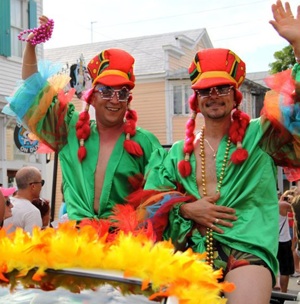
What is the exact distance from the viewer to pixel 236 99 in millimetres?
3863

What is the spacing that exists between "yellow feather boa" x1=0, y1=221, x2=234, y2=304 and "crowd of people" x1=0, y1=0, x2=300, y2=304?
496 mm

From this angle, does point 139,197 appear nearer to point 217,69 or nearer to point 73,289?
point 217,69

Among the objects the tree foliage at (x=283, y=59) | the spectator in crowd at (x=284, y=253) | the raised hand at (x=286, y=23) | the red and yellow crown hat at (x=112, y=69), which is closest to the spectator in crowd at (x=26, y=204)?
the red and yellow crown hat at (x=112, y=69)

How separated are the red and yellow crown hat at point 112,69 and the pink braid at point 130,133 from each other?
215 mm

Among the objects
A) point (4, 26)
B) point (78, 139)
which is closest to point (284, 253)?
point (78, 139)

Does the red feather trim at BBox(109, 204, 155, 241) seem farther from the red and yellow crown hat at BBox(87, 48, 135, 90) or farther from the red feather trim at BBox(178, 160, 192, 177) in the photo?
the red and yellow crown hat at BBox(87, 48, 135, 90)

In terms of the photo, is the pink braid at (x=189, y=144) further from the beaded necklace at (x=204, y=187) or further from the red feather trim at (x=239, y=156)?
the red feather trim at (x=239, y=156)

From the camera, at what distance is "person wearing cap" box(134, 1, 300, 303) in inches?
140

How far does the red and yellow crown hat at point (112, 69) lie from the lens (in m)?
4.15

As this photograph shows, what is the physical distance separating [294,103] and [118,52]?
1308 mm

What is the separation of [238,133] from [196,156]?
0.29m

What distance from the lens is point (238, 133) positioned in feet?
12.4

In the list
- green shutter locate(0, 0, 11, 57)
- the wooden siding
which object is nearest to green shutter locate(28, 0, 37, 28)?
green shutter locate(0, 0, 11, 57)

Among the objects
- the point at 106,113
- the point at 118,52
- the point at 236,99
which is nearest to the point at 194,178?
the point at 236,99
